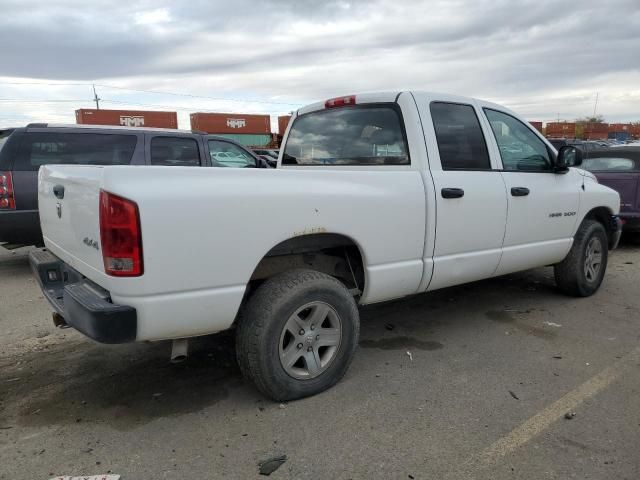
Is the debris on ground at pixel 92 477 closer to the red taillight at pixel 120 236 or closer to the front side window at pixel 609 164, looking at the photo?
the red taillight at pixel 120 236

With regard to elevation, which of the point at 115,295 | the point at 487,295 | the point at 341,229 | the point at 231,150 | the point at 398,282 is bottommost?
the point at 487,295

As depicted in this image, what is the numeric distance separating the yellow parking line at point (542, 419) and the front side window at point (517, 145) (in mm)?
1756

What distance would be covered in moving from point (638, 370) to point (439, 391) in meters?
1.52

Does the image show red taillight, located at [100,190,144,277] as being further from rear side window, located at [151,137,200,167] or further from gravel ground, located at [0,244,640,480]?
rear side window, located at [151,137,200,167]

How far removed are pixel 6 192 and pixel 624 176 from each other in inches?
349

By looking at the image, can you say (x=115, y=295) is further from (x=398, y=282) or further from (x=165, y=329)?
(x=398, y=282)

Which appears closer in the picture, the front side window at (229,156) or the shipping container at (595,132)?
the front side window at (229,156)

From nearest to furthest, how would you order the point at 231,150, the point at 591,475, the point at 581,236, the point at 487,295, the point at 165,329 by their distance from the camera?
the point at 591,475, the point at 165,329, the point at 581,236, the point at 487,295, the point at 231,150

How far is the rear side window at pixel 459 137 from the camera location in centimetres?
377

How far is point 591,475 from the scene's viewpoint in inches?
94.3

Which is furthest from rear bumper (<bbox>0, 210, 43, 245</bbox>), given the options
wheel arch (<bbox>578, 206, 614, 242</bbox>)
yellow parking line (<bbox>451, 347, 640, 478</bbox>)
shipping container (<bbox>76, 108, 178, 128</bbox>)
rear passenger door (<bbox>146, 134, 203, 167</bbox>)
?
shipping container (<bbox>76, 108, 178, 128</bbox>)

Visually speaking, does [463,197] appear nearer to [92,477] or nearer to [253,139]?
[92,477]

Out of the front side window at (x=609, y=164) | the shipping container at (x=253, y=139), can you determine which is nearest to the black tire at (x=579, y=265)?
the front side window at (x=609, y=164)

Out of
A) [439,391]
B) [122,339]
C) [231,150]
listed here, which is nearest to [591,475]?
[439,391]
